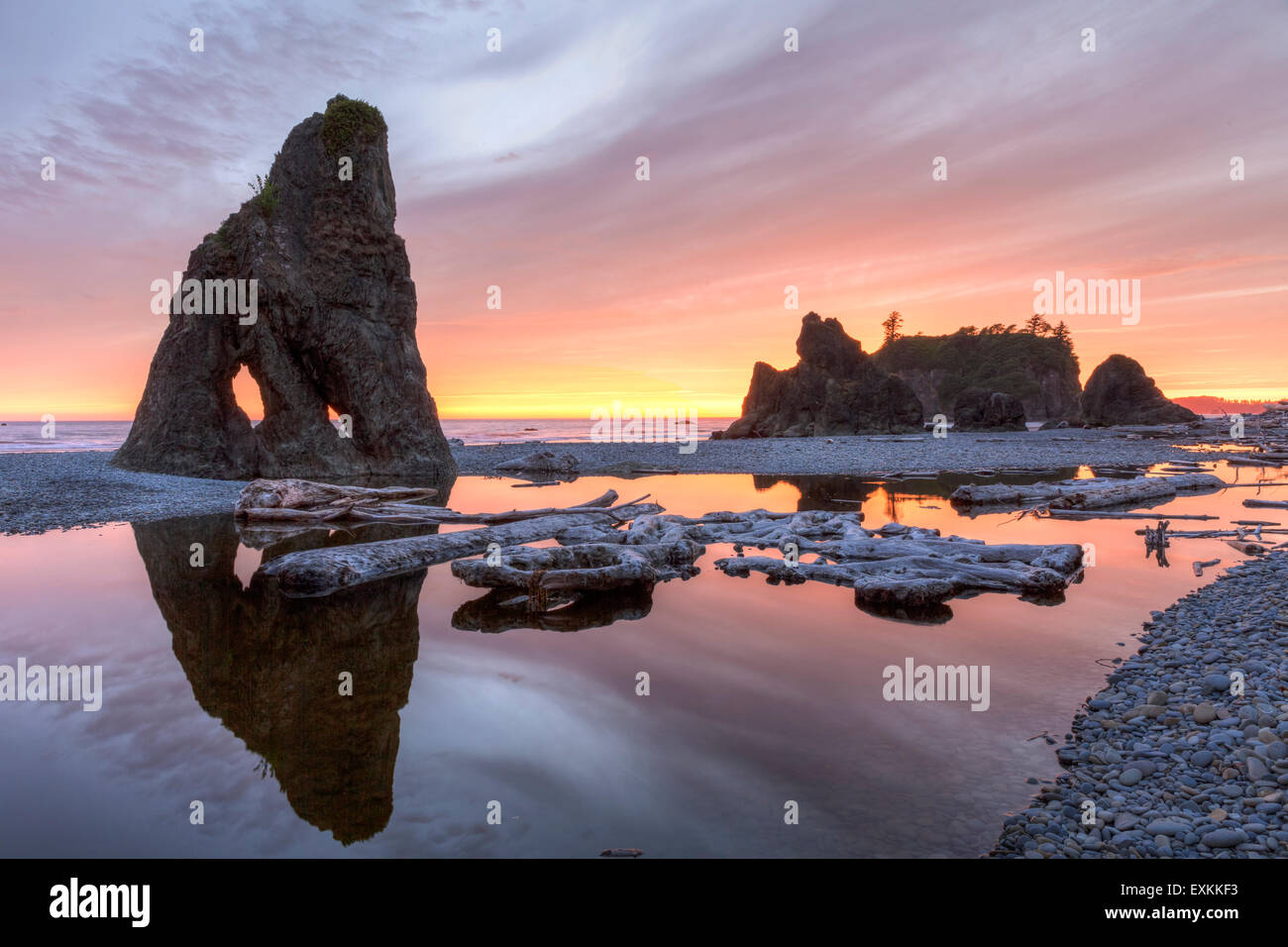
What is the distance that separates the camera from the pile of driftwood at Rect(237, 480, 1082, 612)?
27.5 feet

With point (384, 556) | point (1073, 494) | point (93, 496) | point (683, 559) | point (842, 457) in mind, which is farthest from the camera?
point (842, 457)

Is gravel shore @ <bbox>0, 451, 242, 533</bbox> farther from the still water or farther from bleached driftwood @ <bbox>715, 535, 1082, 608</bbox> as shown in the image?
bleached driftwood @ <bbox>715, 535, 1082, 608</bbox>

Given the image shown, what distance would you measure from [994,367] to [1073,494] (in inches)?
4357

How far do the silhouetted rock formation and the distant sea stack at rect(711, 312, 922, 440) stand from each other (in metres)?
5.07

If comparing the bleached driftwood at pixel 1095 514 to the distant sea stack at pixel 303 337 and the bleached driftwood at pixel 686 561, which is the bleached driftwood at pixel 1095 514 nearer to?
the bleached driftwood at pixel 686 561

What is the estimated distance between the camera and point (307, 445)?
947 inches

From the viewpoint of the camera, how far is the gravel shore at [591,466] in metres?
15.4

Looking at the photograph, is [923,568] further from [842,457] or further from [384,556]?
[842,457]

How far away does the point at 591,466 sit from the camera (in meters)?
30.2

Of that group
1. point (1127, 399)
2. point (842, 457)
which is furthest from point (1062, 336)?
point (842, 457)

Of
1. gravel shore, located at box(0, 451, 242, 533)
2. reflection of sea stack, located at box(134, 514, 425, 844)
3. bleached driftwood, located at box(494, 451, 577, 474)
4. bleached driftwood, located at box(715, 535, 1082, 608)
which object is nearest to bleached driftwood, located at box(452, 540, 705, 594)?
bleached driftwood, located at box(715, 535, 1082, 608)
